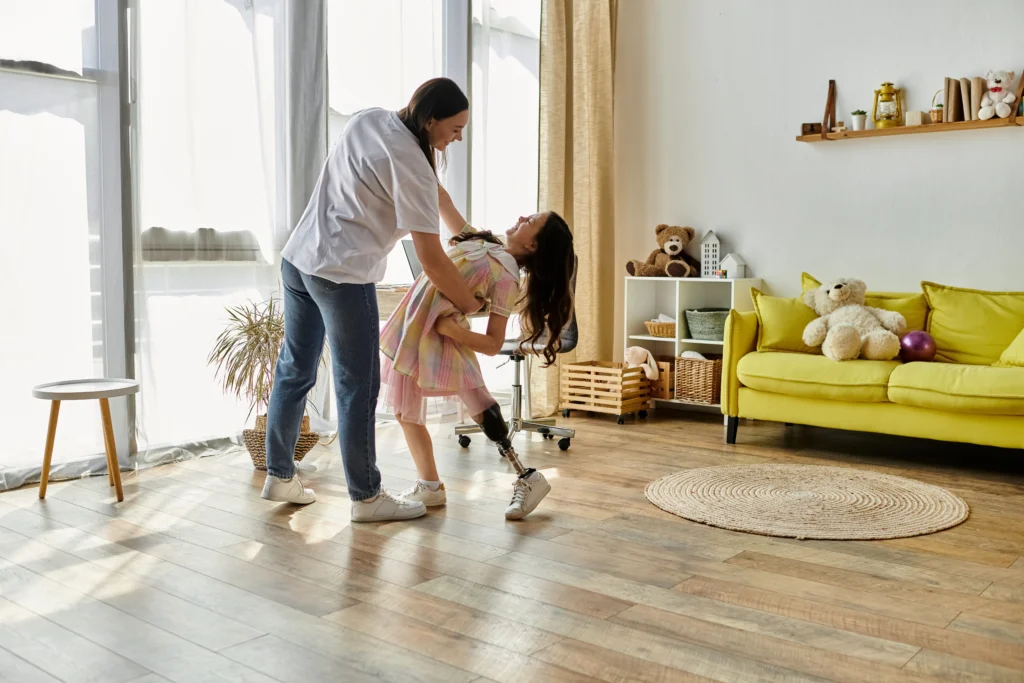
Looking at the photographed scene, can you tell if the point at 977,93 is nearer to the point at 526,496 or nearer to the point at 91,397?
the point at 526,496

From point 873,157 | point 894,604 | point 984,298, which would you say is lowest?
point 894,604

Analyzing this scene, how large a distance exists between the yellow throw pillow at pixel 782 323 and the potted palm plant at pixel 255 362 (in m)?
1.98

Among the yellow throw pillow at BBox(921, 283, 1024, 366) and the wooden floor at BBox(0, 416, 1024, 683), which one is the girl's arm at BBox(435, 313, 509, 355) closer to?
the wooden floor at BBox(0, 416, 1024, 683)

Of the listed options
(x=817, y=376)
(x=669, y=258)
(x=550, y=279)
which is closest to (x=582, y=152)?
(x=669, y=258)

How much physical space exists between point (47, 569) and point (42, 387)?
2.60 ft

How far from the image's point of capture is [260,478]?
3365 mm

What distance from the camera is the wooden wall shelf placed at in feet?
13.4

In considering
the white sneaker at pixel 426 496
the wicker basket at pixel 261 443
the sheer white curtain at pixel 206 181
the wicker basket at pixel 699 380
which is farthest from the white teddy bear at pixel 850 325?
the sheer white curtain at pixel 206 181

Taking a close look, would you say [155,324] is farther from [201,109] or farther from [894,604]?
[894,604]

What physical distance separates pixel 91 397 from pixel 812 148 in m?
3.51

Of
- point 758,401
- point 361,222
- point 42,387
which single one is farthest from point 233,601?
point 758,401

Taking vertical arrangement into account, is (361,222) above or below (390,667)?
above

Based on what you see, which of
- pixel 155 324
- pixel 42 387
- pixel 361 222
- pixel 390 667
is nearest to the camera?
pixel 390 667

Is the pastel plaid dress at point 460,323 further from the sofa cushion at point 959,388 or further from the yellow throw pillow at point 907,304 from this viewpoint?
the yellow throw pillow at point 907,304
